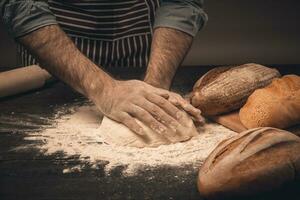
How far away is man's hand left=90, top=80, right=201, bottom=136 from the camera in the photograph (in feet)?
4.24

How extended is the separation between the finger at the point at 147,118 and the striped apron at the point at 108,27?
574 millimetres

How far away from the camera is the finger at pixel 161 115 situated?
1.30 m

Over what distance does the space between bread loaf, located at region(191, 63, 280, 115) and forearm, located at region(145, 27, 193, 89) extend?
0.15 metres

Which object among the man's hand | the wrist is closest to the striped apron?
the wrist

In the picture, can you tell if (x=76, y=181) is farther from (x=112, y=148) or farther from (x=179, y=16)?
(x=179, y=16)

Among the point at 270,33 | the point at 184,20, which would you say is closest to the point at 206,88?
the point at 184,20

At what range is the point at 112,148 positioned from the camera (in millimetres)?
1263

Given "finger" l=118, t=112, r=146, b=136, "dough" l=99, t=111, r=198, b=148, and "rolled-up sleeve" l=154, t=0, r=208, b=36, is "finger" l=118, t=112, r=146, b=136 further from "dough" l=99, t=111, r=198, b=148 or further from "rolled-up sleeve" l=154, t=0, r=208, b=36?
"rolled-up sleeve" l=154, t=0, r=208, b=36

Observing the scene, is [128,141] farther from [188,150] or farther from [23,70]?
[23,70]

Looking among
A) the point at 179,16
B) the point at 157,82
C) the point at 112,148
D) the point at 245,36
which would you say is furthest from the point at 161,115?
the point at 245,36

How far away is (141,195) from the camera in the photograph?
979 mm

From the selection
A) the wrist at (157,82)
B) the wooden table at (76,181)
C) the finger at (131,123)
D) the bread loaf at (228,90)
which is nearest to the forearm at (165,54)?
the wrist at (157,82)

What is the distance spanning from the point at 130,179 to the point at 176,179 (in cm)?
10

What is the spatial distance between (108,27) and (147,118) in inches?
24.9
